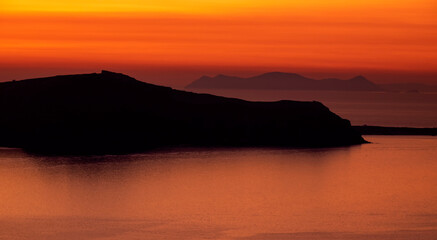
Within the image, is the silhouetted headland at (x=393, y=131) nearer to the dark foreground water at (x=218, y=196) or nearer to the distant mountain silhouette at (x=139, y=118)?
the distant mountain silhouette at (x=139, y=118)

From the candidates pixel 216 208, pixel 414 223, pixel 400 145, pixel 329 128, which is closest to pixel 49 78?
pixel 329 128

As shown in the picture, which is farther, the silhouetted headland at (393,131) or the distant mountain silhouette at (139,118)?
the silhouetted headland at (393,131)

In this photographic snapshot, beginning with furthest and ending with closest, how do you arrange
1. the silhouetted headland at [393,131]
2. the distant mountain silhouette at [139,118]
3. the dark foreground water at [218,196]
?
the silhouetted headland at [393,131] < the distant mountain silhouette at [139,118] < the dark foreground water at [218,196]

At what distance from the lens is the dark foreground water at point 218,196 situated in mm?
22516

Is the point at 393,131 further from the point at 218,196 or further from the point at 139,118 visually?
the point at 218,196

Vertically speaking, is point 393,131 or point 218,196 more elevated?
point 393,131

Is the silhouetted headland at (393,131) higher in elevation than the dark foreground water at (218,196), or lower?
higher

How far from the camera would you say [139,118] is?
169ft

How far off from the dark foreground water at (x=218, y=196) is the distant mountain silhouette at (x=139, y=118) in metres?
5.79

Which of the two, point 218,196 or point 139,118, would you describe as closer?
point 218,196

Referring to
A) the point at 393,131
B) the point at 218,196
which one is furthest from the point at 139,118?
the point at 218,196

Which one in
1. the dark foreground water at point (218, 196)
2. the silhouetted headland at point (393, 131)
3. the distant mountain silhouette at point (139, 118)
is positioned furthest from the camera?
the silhouetted headland at point (393, 131)

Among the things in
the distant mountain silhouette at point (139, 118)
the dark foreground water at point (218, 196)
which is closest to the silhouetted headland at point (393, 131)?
the distant mountain silhouette at point (139, 118)

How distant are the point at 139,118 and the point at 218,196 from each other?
23.8 m
